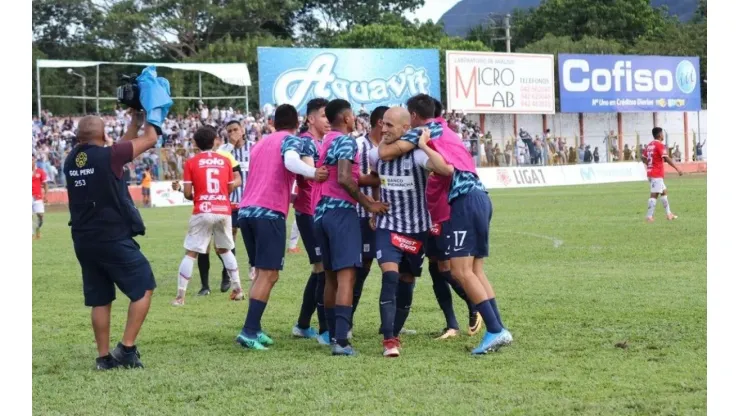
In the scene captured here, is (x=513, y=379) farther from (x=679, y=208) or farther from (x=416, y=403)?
(x=679, y=208)

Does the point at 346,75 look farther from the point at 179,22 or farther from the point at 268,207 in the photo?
the point at 268,207

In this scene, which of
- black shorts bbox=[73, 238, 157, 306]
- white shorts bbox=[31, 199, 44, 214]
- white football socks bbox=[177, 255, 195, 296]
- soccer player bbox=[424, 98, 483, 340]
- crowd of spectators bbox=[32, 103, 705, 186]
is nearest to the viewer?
black shorts bbox=[73, 238, 157, 306]

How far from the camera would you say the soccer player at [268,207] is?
917 centimetres

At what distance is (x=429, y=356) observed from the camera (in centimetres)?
851

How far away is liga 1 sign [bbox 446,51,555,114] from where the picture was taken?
52594 mm

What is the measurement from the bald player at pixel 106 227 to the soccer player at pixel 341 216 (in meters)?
1.50

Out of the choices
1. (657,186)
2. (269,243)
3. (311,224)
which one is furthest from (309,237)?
(657,186)

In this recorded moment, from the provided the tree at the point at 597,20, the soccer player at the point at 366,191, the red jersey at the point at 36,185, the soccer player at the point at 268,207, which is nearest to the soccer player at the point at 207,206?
the soccer player at the point at 268,207

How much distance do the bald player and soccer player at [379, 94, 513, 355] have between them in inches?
81.6

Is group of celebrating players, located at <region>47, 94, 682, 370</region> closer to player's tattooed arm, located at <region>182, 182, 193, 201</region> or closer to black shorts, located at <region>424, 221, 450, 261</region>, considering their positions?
black shorts, located at <region>424, 221, 450, 261</region>

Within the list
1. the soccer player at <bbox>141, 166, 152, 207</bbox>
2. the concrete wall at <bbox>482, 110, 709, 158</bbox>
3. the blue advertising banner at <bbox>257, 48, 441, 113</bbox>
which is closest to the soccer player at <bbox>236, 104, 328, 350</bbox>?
the soccer player at <bbox>141, 166, 152, 207</bbox>

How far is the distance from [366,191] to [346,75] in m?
40.9

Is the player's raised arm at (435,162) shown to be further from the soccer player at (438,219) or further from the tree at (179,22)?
the tree at (179,22)

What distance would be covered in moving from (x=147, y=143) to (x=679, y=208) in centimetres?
2001
